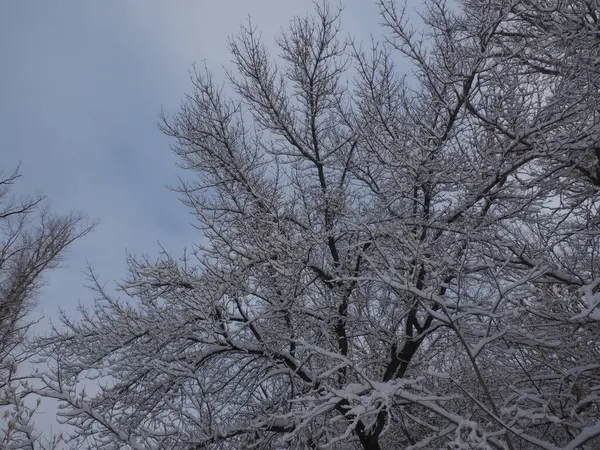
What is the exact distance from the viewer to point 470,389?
5215mm

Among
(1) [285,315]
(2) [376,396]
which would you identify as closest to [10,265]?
(1) [285,315]

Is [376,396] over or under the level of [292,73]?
under

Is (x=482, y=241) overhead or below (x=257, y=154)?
below

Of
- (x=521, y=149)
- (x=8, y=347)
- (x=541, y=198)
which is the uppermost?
(x=8, y=347)

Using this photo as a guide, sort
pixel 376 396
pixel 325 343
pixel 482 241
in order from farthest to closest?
pixel 325 343, pixel 482 241, pixel 376 396

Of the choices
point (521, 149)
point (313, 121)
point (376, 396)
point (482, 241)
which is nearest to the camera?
point (376, 396)

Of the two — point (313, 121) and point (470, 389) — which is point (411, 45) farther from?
point (470, 389)

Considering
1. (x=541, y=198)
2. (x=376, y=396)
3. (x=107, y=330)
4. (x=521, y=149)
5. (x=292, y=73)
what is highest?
(x=292, y=73)

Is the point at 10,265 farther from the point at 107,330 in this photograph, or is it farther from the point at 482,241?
the point at 482,241

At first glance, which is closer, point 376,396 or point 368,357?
point 376,396

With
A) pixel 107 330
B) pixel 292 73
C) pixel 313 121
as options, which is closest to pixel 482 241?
pixel 313 121

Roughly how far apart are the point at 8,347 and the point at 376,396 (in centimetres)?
593

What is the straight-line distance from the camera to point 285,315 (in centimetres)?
534

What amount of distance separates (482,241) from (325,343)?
2.25 m
